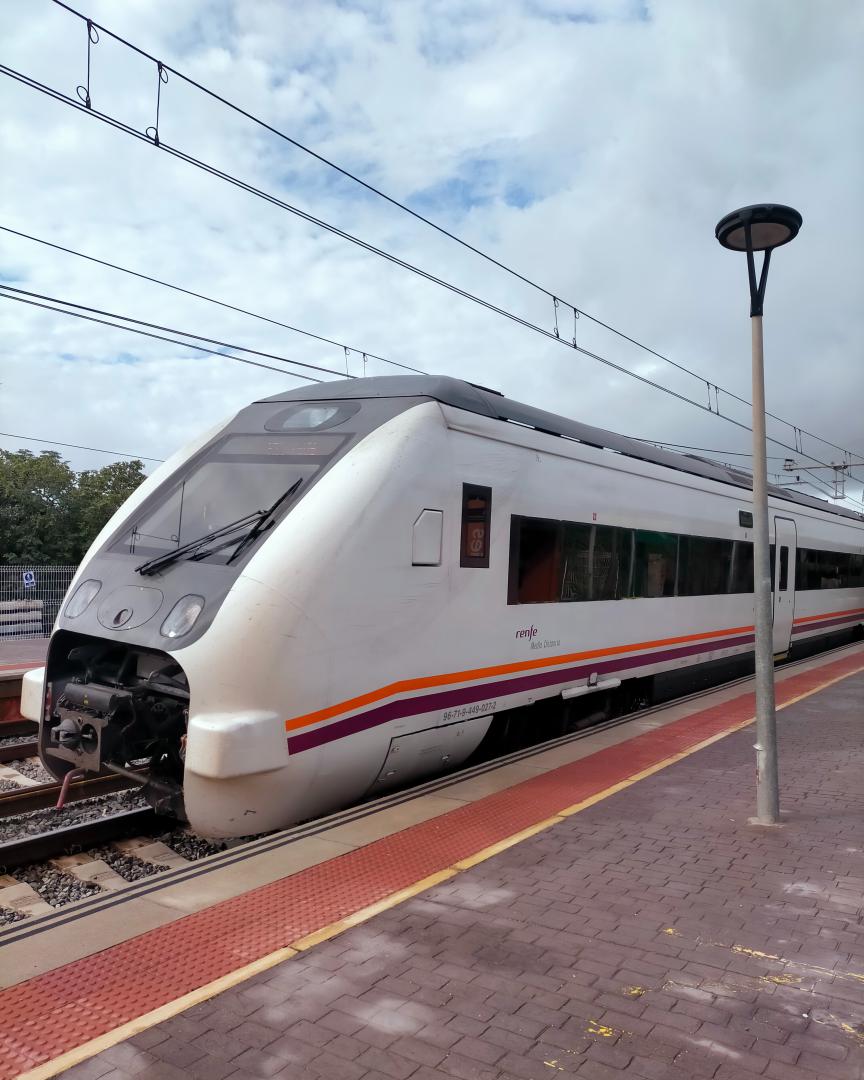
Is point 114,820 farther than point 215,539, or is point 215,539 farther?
point 114,820

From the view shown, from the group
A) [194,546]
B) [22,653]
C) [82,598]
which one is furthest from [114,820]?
[22,653]

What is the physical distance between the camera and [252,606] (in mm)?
5102

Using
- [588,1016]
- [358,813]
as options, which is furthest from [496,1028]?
[358,813]

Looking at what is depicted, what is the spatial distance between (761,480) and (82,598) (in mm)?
4746

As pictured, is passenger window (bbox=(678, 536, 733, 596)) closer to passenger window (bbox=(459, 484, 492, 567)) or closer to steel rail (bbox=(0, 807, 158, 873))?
passenger window (bbox=(459, 484, 492, 567))

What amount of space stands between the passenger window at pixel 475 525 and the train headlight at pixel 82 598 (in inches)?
104

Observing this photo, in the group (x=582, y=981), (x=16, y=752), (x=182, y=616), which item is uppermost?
(x=182, y=616)

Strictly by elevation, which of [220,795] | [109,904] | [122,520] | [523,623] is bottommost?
[109,904]

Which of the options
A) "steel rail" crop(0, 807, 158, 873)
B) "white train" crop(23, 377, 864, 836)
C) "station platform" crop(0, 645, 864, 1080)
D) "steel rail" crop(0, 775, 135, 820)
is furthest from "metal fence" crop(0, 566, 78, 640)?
"station platform" crop(0, 645, 864, 1080)

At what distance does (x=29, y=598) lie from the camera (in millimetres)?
17797

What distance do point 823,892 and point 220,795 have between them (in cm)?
324

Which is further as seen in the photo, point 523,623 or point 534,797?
point 523,623

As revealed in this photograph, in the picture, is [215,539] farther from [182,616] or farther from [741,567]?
[741,567]

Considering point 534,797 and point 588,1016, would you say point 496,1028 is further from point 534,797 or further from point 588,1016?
point 534,797
